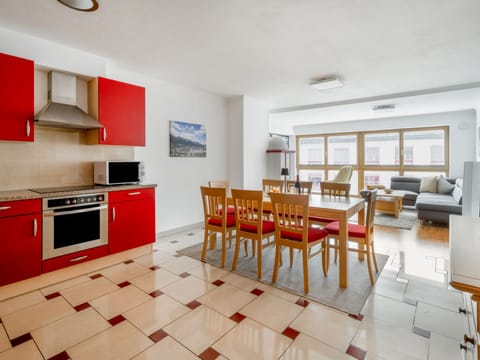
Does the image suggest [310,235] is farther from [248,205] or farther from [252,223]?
[248,205]

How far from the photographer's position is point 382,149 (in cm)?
799

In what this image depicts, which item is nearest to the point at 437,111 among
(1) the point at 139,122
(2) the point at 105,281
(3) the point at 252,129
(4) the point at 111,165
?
(3) the point at 252,129

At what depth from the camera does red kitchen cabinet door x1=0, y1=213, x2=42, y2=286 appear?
2.33 m

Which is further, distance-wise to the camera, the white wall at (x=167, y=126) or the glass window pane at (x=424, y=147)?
the glass window pane at (x=424, y=147)

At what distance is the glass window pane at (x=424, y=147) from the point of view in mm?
7113

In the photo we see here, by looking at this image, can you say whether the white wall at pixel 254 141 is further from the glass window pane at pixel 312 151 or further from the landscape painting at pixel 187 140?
the glass window pane at pixel 312 151

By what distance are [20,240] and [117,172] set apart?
1.20 metres

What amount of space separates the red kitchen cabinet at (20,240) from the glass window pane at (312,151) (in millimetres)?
8181

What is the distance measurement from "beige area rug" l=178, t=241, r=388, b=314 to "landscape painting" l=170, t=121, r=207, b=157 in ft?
5.65

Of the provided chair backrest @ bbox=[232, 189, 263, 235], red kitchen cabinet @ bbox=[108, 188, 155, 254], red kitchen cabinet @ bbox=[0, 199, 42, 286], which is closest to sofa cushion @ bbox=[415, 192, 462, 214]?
chair backrest @ bbox=[232, 189, 263, 235]

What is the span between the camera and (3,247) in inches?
91.2

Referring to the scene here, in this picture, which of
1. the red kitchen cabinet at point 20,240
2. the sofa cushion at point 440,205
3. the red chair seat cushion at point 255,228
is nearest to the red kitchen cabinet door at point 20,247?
the red kitchen cabinet at point 20,240

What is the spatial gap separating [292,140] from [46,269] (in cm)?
799

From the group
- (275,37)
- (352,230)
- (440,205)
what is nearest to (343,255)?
(352,230)
